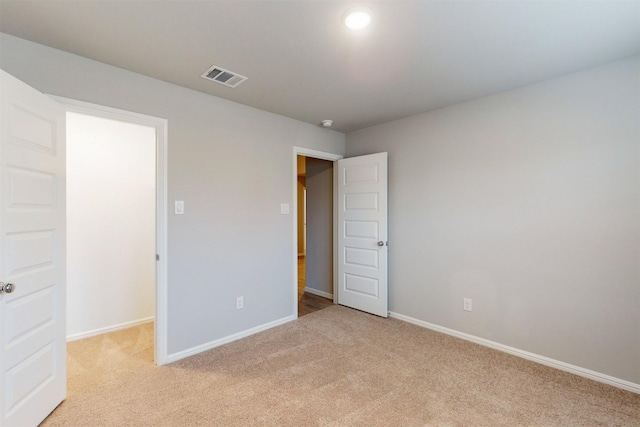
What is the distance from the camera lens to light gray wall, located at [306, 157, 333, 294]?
4.44m

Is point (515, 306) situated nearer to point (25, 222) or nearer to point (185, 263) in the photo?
point (185, 263)

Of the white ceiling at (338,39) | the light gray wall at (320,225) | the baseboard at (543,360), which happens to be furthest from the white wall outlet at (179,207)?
the baseboard at (543,360)

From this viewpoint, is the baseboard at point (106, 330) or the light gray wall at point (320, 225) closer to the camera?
the baseboard at point (106, 330)

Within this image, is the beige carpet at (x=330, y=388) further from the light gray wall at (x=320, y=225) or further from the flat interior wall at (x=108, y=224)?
the light gray wall at (x=320, y=225)

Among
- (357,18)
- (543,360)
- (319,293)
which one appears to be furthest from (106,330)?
(543,360)

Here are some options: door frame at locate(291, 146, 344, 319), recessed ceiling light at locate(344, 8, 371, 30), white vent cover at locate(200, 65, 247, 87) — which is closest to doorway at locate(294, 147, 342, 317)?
door frame at locate(291, 146, 344, 319)

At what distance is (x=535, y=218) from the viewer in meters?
2.54

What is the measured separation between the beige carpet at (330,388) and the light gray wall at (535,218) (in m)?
0.34

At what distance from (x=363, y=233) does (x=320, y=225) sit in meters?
0.99

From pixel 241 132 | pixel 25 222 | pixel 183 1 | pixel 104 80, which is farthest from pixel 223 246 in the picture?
pixel 183 1

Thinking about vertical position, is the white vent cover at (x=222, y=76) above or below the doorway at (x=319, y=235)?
above

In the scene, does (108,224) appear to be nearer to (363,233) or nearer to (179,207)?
(179,207)

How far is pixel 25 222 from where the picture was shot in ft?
5.43

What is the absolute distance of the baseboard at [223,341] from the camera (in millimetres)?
2534
